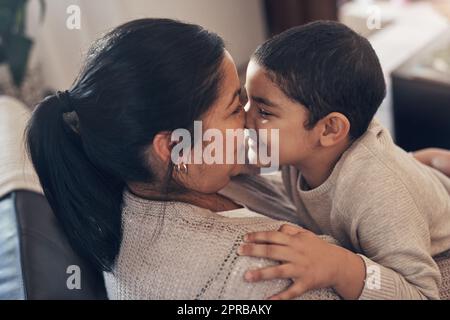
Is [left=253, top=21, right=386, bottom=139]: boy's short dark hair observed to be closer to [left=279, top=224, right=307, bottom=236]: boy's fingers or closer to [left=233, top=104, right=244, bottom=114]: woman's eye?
[left=233, top=104, right=244, bottom=114]: woman's eye

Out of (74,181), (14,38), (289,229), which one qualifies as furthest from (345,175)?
(14,38)

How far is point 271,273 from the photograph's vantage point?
2.41 ft

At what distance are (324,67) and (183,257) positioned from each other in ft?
1.36

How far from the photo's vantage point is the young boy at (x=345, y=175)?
79 centimetres

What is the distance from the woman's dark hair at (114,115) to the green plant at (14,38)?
1.45 metres

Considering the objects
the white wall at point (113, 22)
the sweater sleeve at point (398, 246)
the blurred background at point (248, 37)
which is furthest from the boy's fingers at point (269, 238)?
the white wall at point (113, 22)

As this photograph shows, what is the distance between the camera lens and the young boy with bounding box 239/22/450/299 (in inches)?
31.2

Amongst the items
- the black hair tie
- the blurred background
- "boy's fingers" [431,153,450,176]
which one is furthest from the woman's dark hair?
the blurred background

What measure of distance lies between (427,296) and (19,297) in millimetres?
674

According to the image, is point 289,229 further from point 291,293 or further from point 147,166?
point 147,166

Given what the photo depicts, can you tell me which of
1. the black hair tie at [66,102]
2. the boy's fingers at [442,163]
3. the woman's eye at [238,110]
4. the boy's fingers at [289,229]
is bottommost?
the boy's fingers at [442,163]

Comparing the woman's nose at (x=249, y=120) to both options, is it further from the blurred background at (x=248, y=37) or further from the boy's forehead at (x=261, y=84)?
the blurred background at (x=248, y=37)
